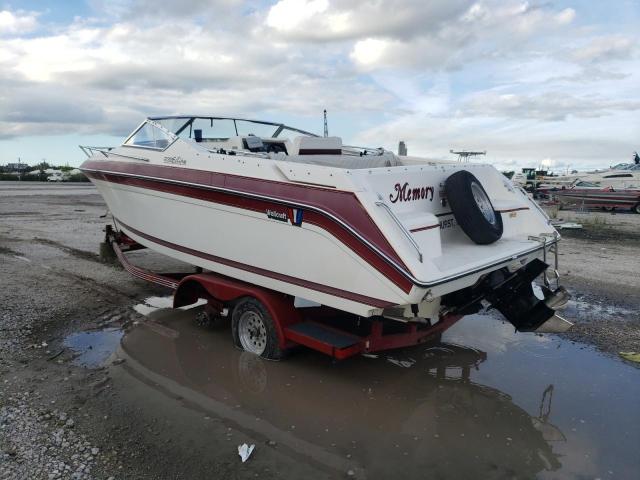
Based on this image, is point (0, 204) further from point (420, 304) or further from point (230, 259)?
point (420, 304)

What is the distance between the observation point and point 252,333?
4.92 m

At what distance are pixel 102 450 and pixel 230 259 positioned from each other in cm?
203

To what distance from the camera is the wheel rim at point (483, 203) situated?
477 cm

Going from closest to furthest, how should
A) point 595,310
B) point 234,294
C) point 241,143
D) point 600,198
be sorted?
1. point 234,294
2. point 241,143
3. point 595,310
4. point 600,198

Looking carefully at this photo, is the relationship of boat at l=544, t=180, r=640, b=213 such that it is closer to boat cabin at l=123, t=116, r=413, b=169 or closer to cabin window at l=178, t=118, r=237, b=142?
boat cabin at l=123, t=116, r=413, b=169

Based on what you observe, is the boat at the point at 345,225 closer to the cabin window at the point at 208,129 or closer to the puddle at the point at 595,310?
the cabin window at the point at 208,129

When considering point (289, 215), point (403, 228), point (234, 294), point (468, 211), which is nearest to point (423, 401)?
point (403, 228)

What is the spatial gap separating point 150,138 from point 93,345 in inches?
93.6

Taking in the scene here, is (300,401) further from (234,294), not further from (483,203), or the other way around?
(483,203)

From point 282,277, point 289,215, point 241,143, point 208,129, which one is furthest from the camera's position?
point 208,129

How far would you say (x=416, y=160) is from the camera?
6.04 meters

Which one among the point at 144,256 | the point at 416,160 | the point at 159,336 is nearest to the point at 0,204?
the point at 144,256

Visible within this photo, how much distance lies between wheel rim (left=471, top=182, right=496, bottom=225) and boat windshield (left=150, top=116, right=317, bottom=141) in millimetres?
3099

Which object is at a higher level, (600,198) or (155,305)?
(600,198)
